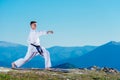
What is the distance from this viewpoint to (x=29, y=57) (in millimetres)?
34219

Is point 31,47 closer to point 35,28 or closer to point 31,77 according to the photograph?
point 35,28

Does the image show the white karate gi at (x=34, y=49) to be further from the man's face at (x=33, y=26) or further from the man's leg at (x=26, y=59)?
the man's face at (x=33, y=26)

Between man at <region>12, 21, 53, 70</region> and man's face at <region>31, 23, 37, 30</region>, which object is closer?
man's face at <region>31, 23, 37, 30</region>

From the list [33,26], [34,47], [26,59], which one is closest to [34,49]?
[34,47]

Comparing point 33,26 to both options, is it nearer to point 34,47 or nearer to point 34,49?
point 34,47

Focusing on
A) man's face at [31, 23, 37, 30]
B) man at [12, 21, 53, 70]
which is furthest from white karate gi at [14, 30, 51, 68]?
man's face at [31, 23, 37, 30]

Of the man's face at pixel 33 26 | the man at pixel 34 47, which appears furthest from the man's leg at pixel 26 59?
the man's face at pixel 33 26

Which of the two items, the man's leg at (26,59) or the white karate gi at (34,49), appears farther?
the man's leg at (26,59)

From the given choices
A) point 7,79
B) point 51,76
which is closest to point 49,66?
point 51,76

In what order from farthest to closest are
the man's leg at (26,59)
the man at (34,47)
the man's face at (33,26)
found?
1. the man's leg at (26,59)
2. the man at (34,47)
3. the man's face at (33,26)

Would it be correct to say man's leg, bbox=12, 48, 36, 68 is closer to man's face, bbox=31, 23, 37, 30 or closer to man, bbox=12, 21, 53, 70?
man, bbox=12, 21, 53, 70

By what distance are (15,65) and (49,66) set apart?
8.62 feet

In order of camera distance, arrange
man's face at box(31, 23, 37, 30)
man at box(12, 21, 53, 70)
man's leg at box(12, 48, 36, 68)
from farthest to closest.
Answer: man's leg at box(12, 48, 36, 68) < man at box(12, 21, 53, 70) < man's face at box(31, 23, 37, 30)

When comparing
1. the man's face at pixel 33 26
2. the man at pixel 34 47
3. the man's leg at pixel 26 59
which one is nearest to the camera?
the man's face at pixel 33 26
